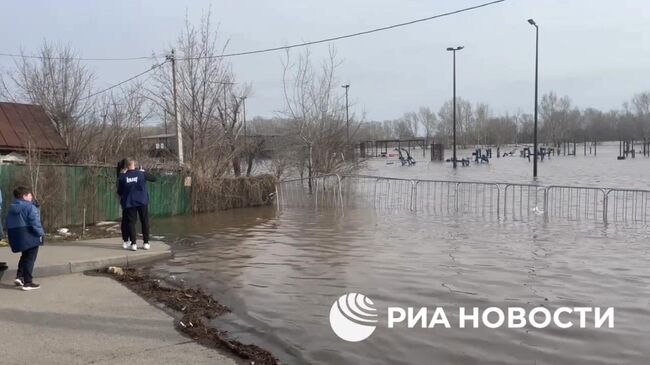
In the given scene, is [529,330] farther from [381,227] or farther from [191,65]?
[191,65]

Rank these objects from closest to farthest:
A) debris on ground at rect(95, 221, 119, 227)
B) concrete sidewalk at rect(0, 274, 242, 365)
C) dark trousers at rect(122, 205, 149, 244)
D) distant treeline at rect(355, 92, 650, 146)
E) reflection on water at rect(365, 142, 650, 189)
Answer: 1. concrete sidewalk at rect(0, 274, 242, 365)
2. dark trousers at rect(122, 205, 149, 244)
3. debris on ground at rect(95, 221, 119, 227)
4. reflection on water at rect(365, 142, 650, 189)
5. distant treeline at rect(355, 92, 650, 146)

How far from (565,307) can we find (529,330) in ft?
3.43

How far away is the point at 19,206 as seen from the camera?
7.45 metres

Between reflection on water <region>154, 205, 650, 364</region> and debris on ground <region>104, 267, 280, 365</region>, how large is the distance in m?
0.24

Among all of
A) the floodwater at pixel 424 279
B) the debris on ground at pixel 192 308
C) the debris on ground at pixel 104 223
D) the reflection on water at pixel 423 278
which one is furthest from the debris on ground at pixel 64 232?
the debris on ground at pixel 192 308

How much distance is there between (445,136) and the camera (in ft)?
437

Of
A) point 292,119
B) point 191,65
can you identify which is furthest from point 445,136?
point 191,65

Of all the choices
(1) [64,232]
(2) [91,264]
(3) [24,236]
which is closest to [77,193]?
(1) [64,232]

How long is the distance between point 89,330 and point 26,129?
15.2m

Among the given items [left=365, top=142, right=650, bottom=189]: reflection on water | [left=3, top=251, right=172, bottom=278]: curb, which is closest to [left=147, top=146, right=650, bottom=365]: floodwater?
[left=3, top=251, right=172, bottom=278]: curb

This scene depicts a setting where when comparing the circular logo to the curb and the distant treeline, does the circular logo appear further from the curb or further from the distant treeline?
the distant treeline

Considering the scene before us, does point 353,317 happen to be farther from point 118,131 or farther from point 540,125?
point 540,125

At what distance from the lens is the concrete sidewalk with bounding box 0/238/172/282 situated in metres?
8.27

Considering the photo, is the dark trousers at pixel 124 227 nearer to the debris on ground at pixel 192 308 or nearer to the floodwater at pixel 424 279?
the floodwater at pixel 424 279
